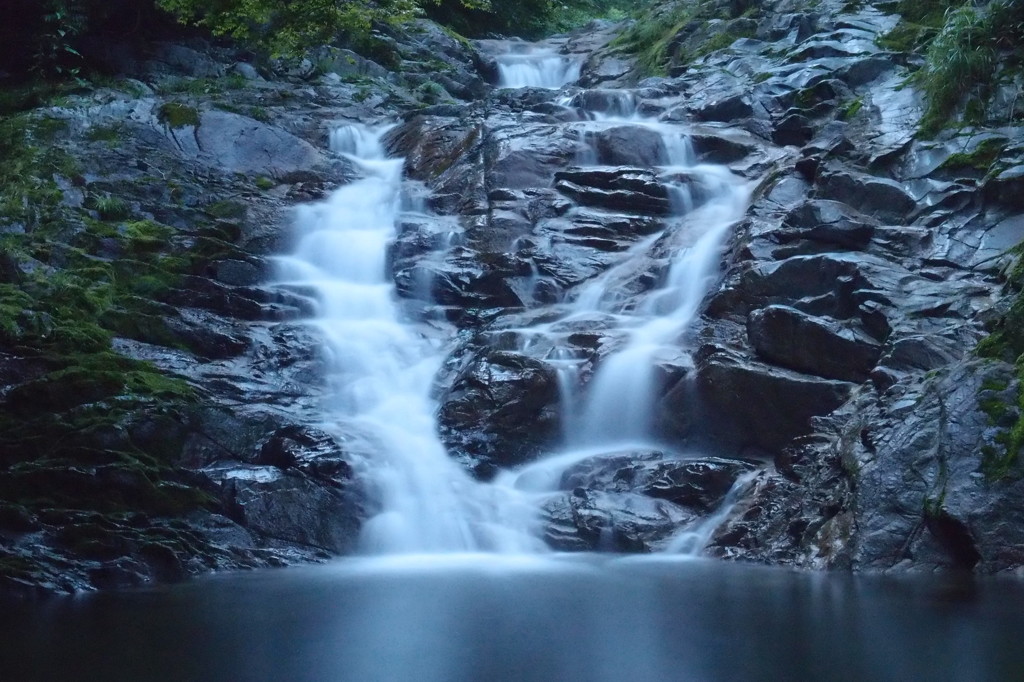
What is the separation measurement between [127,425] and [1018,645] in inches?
280

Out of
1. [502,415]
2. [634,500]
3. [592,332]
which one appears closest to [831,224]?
[592,332]

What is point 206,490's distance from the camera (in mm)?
8000

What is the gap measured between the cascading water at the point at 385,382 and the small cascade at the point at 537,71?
22.8 ft

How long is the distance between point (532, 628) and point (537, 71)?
19.3 m

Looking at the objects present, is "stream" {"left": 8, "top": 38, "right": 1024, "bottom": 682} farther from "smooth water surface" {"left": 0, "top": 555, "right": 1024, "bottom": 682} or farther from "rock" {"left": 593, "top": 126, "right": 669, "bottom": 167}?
"rock" {"left": 593, "top": 126, "right": 669, "bottom": 167}

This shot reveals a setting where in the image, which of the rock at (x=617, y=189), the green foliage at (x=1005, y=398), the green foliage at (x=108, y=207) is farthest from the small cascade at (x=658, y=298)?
the green foliage at (x=108, y=207)

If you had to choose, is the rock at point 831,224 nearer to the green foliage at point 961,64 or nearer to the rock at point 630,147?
the green foliage at point 961,64

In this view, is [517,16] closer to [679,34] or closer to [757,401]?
[679,34]

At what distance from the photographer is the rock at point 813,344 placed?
862 cm

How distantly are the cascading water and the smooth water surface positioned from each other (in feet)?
4.21

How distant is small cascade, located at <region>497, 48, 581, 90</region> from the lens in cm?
2188

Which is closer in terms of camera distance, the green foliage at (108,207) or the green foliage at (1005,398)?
the green foliage at (1005,398)

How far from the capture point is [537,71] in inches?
878

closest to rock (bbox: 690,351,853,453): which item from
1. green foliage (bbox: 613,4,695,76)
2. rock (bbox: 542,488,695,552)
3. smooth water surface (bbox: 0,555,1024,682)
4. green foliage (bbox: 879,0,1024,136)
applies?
rock (bbox: 542,488,695,552)
